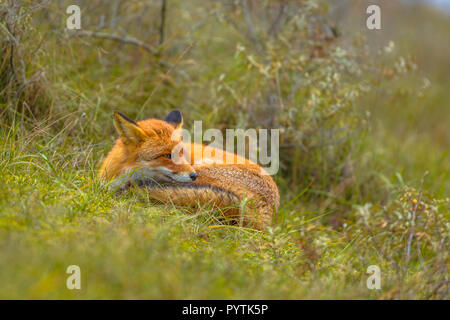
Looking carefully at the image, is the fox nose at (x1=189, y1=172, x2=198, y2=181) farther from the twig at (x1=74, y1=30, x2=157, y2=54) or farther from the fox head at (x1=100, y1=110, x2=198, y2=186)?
the twig at (x1=74, y1=30, x2=157, y2=54)

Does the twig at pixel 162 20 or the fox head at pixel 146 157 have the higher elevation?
the twig at pixel 162 20

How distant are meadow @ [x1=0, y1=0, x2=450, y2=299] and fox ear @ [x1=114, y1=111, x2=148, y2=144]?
457 mm

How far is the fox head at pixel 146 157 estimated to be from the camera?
4.10m

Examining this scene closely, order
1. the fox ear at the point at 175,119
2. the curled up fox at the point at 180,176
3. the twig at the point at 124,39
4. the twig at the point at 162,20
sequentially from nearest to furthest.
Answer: the curled up fox at the point at 180,176, the fox ear at the point at 175,119, the twig at the point at 124,39, the twig at the point at 162,20

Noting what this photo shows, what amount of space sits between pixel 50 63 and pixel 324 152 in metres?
3.75

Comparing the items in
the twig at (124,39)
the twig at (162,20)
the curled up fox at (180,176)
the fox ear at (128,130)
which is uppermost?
the twig at (162,20)

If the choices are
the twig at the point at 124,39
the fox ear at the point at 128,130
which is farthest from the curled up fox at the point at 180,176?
the twig at the point at 124,39

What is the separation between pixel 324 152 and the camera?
623 cm

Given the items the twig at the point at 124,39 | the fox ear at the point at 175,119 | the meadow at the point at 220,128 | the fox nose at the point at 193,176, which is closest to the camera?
the meadow at the point at 220,128

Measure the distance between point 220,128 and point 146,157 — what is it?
7.01 feet

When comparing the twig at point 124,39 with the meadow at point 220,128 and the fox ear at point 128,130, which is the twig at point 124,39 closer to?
the meadow at point 220,128

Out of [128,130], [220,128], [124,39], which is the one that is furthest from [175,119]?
[124,39]

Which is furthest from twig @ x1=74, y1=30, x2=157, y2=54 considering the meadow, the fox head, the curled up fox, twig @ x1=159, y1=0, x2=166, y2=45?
the fox head

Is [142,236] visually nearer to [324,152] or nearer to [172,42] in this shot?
[324,152]
